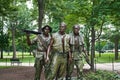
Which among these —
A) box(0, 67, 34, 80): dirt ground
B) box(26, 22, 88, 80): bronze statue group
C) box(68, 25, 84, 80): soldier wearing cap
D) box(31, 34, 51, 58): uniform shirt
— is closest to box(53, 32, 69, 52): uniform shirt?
box(26, 22, 88, 80): bronze statue group

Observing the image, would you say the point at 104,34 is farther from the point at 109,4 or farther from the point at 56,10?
the point at 109,4

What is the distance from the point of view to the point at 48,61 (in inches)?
392

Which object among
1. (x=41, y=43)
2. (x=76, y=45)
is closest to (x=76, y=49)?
(x=76, y=45)

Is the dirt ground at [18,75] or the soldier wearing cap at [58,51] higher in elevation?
the soldier wearing cap at [58,51]

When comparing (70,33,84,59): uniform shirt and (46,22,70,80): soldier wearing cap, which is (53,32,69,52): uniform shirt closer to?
(46,22,70,80): soldier wearing cap

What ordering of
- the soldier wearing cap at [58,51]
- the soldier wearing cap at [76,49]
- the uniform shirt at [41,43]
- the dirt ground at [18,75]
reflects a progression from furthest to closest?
the dirt ground at [18,75]
the uniform shirt at [41,43]
the soldier wearing cap at [76,49]
the soldier wearing cap at [58,51]

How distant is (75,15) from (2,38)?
94.5ft

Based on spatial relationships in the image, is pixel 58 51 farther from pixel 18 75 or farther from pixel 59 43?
pixel 18 75

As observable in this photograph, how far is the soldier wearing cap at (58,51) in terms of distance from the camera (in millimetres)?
9836

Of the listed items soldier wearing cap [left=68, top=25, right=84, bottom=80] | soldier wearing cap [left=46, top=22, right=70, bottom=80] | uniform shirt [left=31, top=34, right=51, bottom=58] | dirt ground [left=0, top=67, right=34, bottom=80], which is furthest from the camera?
dirt ground [left=0, top=67, right=34, bottom=80]

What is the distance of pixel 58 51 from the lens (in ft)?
32.3

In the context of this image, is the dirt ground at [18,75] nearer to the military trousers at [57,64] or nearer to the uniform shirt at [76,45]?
the uniform shirt at [76,45]

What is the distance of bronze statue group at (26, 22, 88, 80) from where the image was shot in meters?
9.85

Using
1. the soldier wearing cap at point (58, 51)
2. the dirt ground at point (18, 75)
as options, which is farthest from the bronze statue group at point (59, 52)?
the dirt ground at point (18, 75)
